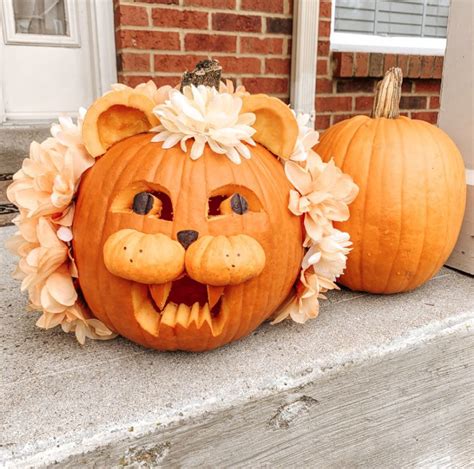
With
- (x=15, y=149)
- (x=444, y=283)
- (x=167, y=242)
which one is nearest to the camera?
(x=167, y=242)

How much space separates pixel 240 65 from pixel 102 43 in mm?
669

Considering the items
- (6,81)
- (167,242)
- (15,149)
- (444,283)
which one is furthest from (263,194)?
(6,81)

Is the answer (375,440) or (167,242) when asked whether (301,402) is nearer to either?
(375,440)

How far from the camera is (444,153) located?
1.17 meters

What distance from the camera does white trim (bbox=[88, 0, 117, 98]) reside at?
7.11 feet

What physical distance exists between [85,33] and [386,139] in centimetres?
169

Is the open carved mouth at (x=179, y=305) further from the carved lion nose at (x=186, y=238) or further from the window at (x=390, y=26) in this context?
the window at (x=390, y=26)

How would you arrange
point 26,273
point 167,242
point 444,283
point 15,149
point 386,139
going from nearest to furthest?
point 167,242 < point 26,273 < point 386,139 < point 444,283 < point 15,149

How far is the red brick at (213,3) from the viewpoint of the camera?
7.29 feet

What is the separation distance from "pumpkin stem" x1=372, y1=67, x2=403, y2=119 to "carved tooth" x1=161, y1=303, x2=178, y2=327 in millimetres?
748

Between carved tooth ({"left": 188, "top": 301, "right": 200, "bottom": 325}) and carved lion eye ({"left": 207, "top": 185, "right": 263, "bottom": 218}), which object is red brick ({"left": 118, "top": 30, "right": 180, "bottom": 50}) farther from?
carved tooth ({"left": 188, "top": 301, "right": 200, "bottom": 325})

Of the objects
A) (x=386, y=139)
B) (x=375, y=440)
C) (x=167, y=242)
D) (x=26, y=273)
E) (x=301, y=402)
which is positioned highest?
(x=386, y=139)

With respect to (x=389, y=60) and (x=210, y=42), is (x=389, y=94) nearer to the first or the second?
(x=210, y=42)

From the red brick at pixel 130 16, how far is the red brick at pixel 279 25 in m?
0.65
